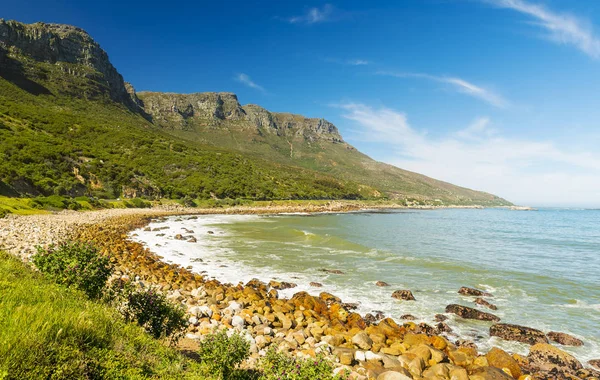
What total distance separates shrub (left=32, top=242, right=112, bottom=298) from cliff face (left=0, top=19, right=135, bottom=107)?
152 metres

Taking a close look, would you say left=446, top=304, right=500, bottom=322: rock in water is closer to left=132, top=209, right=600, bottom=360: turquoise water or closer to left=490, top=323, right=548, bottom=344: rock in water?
left=132, top=209, right=600, bottom=360: turquoise water

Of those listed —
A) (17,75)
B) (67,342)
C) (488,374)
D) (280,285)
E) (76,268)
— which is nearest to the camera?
(67,342)

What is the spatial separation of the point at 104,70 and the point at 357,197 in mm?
155681

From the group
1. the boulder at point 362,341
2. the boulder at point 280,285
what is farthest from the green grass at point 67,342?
the boulder at point 280,285

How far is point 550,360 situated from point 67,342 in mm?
14199

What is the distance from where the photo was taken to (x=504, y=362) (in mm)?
9414

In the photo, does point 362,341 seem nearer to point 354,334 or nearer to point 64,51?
point 354,334

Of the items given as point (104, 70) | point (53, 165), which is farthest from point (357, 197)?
point (104, 70)

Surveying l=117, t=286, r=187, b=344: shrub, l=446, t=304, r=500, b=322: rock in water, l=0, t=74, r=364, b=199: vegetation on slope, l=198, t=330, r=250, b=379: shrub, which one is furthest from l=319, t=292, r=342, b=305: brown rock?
l=0, t=74, r=364, b=199: vegetation on slope

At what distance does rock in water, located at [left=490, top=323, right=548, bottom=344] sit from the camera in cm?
1180

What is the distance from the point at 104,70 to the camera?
16238 centimetres

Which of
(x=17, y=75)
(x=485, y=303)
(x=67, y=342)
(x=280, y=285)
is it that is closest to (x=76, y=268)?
(x=67, y=342)

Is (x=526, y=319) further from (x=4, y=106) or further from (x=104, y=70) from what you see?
(x=104, y=70)

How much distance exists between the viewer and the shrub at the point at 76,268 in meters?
7.52
